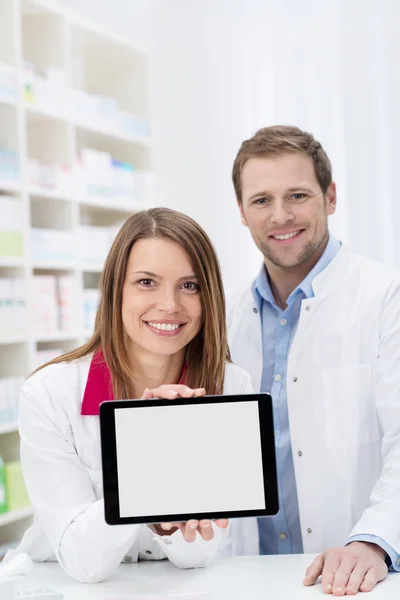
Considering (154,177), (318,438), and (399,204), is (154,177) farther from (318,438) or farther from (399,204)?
(318,438)

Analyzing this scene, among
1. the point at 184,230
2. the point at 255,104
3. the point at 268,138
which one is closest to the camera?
the point at 184,230

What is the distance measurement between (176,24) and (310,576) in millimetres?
4880

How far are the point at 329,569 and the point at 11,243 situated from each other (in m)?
3.24

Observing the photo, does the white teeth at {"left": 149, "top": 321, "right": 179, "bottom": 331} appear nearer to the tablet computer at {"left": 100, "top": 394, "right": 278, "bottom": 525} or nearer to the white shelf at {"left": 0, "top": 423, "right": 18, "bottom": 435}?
the tablet computer at {"left": 100, "top": 394, "right": 278, "bottom": 525}

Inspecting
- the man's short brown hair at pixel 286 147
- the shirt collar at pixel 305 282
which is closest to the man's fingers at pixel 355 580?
the shirt collar at pixel 305 282

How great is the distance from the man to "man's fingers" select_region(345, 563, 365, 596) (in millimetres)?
444

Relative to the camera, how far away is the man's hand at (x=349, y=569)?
161 cm

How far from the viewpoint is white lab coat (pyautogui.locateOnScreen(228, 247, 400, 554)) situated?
7.41ft

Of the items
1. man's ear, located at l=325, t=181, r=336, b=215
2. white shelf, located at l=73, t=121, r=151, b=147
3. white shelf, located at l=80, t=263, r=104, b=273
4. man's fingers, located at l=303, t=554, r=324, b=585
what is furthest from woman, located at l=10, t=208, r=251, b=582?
white shelf, located at l=73, t=121, r=151, b=147

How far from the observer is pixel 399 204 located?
4.88 meters

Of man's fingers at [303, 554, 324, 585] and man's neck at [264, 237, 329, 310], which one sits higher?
man's neck at [264, 237, 329, 310]

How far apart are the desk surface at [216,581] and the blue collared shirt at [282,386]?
463 mm

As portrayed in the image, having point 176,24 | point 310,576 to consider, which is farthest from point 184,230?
point 176,24

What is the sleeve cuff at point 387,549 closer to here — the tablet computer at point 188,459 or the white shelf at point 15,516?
the tablet computer at point 188,459
